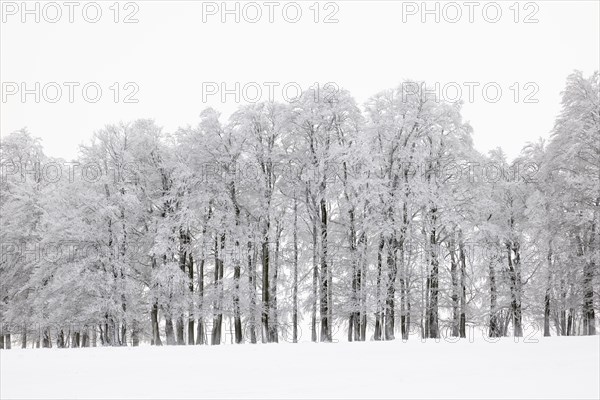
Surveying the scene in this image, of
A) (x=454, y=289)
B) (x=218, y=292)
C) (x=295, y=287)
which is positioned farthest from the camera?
(x=454, y=289)

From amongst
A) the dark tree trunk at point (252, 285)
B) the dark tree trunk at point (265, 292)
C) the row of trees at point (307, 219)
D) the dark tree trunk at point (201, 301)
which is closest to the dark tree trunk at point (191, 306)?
the row of trees at point (307, 219)

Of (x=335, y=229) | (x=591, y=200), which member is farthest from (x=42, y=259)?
(x=591, y=200)

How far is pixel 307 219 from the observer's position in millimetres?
33281

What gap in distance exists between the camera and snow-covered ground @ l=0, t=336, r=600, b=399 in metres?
12.7

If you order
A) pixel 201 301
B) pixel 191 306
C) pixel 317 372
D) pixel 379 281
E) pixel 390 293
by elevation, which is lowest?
pixel 317 372

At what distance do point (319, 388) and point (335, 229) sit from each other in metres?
19.1

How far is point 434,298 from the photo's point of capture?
102ft

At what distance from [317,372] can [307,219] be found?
1766cm

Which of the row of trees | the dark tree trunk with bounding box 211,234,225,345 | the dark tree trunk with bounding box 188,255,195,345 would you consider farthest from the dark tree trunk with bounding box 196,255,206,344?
the dark tree trunk with bounding box 211,234,225,345

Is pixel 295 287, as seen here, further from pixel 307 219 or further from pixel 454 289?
pixel 454 289

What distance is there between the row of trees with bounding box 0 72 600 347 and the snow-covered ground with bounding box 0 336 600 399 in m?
7.74

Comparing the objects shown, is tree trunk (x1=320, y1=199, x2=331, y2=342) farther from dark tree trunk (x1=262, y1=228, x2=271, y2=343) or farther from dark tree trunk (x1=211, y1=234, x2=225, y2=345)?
dark tree trunk (x1=211, y1=234, x2=225, y2=345)

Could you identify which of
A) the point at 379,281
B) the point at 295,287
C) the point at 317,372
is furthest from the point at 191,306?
the point at 317,372

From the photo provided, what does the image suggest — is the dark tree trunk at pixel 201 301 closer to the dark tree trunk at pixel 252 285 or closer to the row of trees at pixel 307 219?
the row of trees at pixel 307 219
